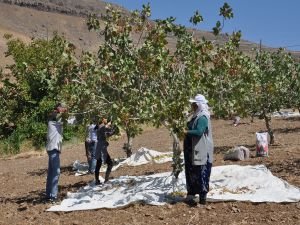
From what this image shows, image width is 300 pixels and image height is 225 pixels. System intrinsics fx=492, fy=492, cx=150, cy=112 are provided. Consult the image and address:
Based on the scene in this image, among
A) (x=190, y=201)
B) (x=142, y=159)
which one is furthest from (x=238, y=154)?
(x=190, y=201)

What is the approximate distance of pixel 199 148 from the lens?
7031 millimetres

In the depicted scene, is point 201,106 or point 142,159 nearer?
point 201,106

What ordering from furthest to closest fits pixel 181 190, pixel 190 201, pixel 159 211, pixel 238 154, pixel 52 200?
pixel 238 154
pixel 52 200
pixel 181 190
pixel 190 201
pixel 159 211

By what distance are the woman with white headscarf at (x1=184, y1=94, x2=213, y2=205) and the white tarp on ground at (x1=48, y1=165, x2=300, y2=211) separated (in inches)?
11.3

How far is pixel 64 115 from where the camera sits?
320 inches

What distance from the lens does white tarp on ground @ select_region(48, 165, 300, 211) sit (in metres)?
7.21

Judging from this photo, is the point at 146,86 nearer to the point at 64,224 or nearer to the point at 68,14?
the point at 64,224

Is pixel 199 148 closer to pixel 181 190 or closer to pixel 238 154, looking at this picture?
pixel 181 190

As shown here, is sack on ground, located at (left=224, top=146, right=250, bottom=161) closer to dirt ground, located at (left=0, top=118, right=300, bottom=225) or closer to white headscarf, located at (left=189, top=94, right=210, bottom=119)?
dirt ground, located at (left=0, top=118, right=300, bottom=225)

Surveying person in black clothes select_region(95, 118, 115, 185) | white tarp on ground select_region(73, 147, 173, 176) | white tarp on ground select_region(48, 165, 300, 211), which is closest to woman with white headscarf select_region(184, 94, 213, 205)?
white tarp on ground select_region(48, 165, 300, 211)

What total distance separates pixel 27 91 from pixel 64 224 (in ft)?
57.4

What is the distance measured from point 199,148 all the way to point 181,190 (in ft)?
3.50

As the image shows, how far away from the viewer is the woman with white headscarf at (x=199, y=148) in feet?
22.9

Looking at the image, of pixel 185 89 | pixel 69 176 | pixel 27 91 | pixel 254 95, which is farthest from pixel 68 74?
pixel 27 91
